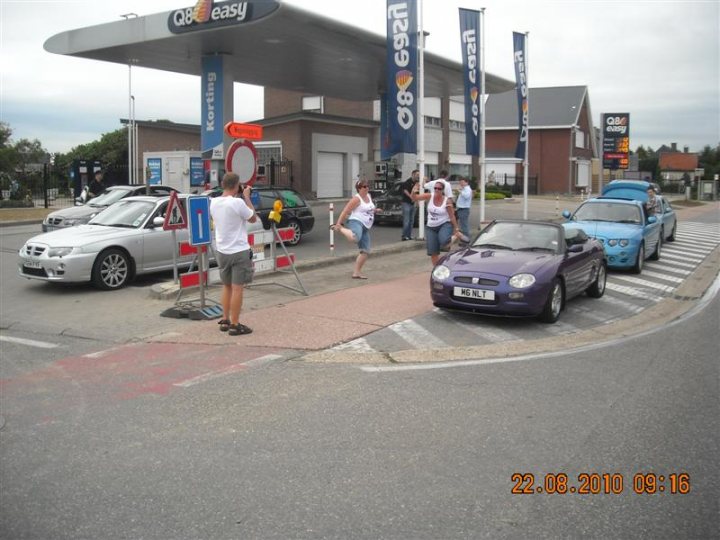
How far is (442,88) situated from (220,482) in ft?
95.4

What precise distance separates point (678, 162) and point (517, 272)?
115m

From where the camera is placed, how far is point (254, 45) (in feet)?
68.8

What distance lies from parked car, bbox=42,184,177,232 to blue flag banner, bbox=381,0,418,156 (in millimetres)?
5772

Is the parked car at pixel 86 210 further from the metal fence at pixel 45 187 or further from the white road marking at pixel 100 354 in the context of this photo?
the metal fence at pixel 45 187

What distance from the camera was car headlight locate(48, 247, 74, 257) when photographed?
10750 millimetres

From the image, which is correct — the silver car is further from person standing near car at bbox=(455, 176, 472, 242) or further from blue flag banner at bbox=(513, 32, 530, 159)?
blue flag banner at bbox=(513, 32, 530, 159)

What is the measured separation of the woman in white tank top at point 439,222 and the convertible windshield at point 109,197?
29.3ft

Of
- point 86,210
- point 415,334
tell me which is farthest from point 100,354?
point 86,210

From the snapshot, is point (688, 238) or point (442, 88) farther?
point (442, 88)

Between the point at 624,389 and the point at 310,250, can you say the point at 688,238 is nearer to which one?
the point at 310,250

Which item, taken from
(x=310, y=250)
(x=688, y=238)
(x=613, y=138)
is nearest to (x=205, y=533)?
(x=310, y=250)

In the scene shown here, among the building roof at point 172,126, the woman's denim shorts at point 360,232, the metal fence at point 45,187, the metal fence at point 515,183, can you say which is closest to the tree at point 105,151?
the building roof at point 172,126

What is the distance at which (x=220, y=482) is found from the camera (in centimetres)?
413

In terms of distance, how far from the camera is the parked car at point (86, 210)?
15.9 metres
